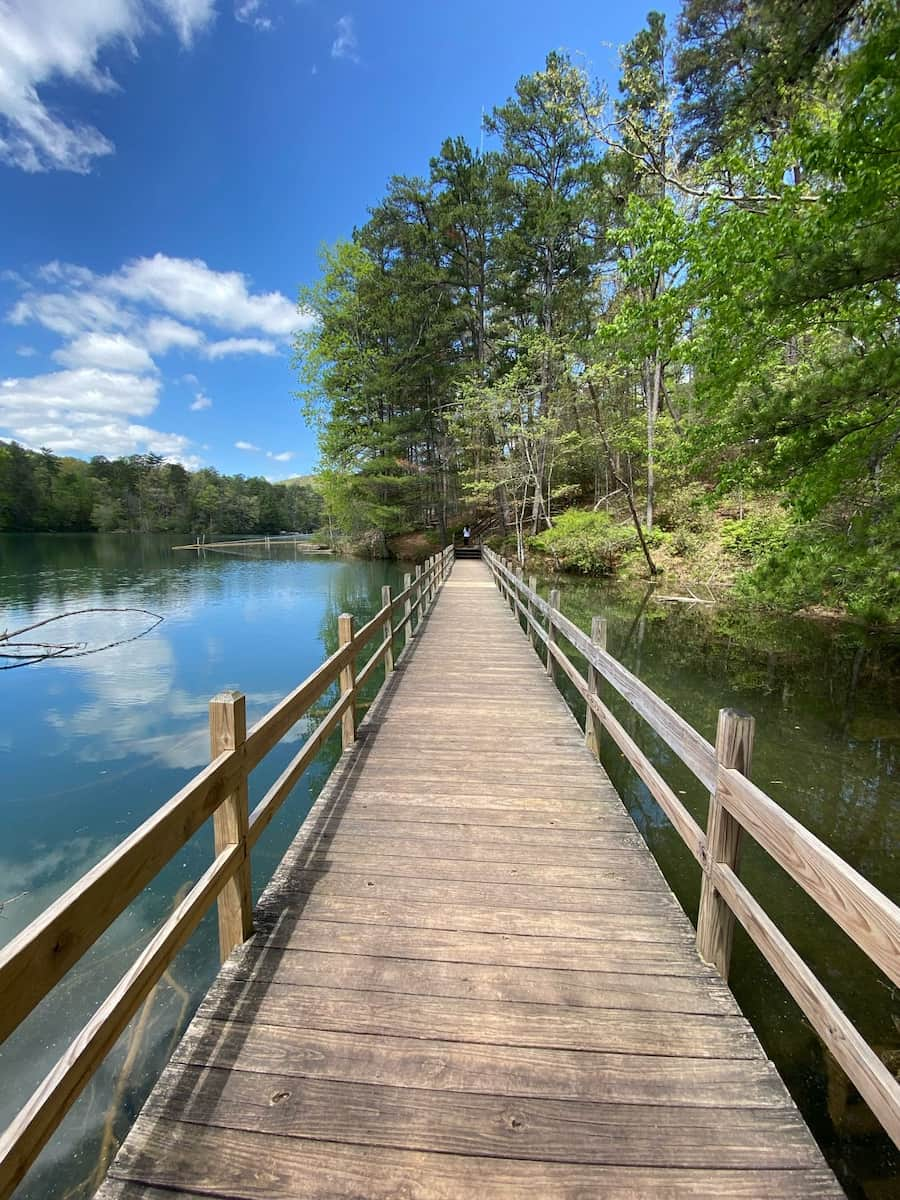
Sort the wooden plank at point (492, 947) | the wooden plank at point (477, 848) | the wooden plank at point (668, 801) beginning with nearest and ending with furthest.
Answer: the wooden plank at point (492, 947), the wooden plank at point (668, 801), the wooden plank at point (477, 848)

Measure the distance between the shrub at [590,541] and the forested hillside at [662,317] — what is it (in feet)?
0.30

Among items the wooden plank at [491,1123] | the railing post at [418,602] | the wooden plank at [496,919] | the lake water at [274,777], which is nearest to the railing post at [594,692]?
the lake water at [274,777]

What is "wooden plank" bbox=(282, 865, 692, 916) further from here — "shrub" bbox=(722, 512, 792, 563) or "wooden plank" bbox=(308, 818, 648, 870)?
"shrub" bbox=(722, 512, 792, 563)

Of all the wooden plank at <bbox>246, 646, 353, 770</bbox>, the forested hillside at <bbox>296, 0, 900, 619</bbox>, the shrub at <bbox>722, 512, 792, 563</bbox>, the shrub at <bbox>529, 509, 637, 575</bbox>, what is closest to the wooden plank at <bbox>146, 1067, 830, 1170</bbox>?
the wooden plank at <bbox>246, 646, 353, 770</bbox>

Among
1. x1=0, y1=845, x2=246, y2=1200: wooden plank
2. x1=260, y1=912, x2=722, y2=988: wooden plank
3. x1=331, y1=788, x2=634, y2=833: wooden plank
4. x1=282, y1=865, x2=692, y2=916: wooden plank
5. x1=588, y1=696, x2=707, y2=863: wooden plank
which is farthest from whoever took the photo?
x1=331, y1=788, x2=634, y2=833: wooden plank

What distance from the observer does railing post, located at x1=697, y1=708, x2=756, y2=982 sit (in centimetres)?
199

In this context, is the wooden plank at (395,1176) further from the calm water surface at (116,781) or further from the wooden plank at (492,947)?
the calm water surface at (116,781)

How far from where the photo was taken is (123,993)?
1423 mm

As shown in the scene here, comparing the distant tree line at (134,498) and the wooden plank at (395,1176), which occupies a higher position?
the distant tree line at (134,498)

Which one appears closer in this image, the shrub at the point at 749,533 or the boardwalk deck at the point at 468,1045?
the boardwalk deck at the point at 468,1045

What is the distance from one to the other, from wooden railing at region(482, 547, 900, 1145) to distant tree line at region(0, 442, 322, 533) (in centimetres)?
6205

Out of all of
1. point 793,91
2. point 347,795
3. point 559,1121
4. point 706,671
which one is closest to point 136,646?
point 347,795

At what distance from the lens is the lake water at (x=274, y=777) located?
2.59m

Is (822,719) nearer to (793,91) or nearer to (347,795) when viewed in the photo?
(347,795)
